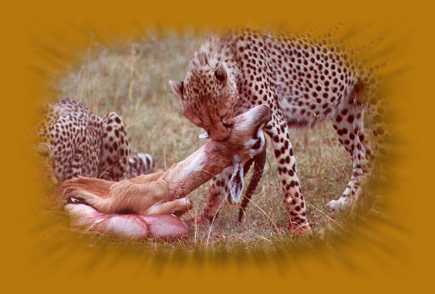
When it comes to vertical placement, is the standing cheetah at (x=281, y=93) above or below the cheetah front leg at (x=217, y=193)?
above

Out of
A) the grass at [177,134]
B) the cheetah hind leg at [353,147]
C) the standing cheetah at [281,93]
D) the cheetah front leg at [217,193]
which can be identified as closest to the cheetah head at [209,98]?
the standing cheetah at [281,93]

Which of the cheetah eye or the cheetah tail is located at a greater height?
the cheetah eye

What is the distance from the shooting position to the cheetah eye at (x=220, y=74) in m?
5.65

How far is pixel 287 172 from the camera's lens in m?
5.88

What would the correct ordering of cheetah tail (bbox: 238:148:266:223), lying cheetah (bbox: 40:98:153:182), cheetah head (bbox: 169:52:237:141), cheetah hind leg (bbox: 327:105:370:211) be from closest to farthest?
cheetah head (bbox: 169:52:237:141), cheetah hind leg (bbox: 327:105:370:211), cheetah tail (bbox: 238:148:266:223), lying cheetah (bbox: 40:98:153:182)

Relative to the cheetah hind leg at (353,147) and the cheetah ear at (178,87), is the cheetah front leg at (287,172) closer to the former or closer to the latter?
the cheetah hind leg at (353,147)

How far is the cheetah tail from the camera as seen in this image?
19.3 feet

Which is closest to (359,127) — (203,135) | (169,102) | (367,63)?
(367,63)

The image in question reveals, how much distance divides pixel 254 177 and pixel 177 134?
3.07 ft

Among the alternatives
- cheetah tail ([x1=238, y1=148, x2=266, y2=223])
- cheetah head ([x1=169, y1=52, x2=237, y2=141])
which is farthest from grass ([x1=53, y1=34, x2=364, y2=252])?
cheetah head ([x1=169, y1=52, x2=237, y2=141])

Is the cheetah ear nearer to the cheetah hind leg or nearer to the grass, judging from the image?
the grass

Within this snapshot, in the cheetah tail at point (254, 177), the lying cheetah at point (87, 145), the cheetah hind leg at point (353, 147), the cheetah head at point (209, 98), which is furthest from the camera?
the lying cheetah at point (87, 145)

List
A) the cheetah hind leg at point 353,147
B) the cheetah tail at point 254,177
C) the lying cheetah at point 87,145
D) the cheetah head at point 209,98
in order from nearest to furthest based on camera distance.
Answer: the cheetah head at point 209,98
the cheetah hind leg at point 353,147
the cheetah tail at point 254,177
the lying cheetah at point 87,145

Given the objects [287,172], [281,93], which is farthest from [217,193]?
[281,93]
